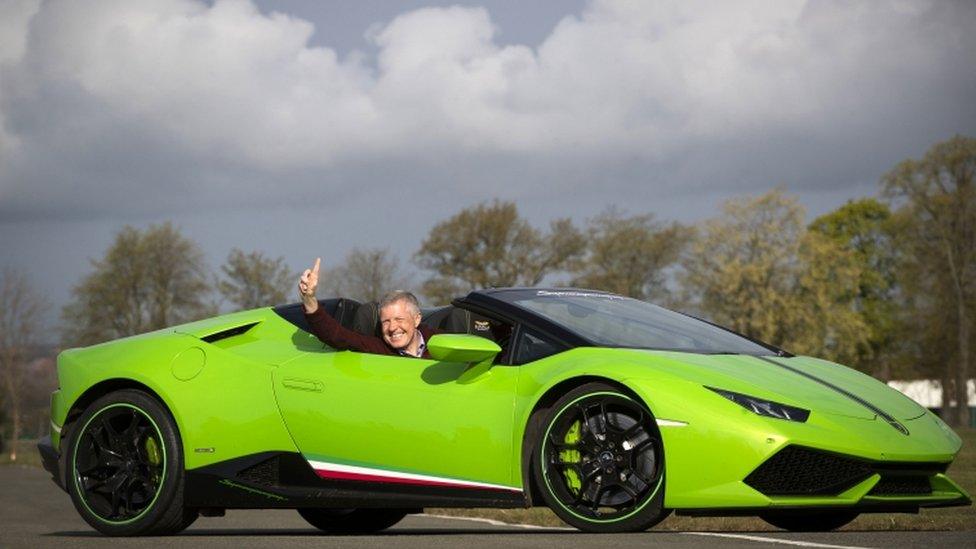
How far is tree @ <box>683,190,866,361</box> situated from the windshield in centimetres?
5832

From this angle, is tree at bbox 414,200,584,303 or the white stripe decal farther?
tree at bbox 414,200,584,303

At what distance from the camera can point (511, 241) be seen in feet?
241

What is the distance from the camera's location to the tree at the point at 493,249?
7075cm

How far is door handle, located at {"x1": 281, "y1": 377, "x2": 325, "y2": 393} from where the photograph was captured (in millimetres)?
8023

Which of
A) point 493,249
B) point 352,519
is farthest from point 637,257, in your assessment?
point 352,519

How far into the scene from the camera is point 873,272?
7269 cm

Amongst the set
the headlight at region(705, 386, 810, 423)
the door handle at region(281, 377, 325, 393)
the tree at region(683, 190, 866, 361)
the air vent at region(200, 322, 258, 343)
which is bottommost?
the headlight at region(705, 386, 810, 423)

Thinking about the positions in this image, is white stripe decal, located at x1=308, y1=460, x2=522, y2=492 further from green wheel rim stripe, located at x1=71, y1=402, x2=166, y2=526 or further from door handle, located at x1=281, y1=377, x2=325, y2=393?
green wheel rim stripe, located at x1=71, y1=402, x2=166, y2=526

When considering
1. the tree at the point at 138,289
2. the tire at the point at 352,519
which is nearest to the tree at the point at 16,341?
the tree at the point at 138,289

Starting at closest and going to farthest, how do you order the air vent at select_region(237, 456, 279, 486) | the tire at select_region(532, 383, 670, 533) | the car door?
the tire at select_region(532, 383, 670, 533) → the car door → the air vent at select_region(237, 456, 279, 486)

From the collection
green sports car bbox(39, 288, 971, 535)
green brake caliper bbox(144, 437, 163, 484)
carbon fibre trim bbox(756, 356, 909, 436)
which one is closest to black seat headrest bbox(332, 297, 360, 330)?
green sports car bbox(39, 288, 971, 535)

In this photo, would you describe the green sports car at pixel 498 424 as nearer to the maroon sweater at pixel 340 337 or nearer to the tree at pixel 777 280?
the maroon sweater at pixel 340 337

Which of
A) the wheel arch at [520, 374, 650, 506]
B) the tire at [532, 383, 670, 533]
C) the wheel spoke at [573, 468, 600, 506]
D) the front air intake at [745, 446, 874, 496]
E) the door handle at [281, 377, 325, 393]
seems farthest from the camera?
the door handle at [281, 377, 325, 393]

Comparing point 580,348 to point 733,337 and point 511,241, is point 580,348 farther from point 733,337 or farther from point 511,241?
point 511,241
